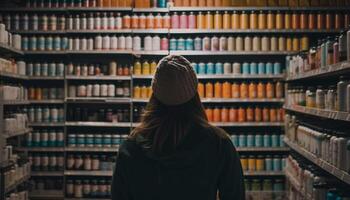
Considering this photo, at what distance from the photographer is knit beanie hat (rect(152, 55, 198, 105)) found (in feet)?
5.79

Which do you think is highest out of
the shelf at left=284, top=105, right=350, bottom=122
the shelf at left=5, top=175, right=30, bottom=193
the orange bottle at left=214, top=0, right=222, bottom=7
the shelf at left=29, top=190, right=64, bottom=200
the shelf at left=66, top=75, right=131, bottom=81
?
the orange bottle at left=214, top=0, right=222, bottom=7

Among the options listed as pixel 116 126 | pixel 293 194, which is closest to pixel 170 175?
pixel 293 194

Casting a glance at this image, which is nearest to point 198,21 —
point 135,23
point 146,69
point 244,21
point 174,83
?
point 244,21

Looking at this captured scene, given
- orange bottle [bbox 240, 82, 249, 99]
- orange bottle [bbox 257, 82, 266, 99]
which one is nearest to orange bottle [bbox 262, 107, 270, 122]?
orange bottle [bbox 257, 82, 266, 99]

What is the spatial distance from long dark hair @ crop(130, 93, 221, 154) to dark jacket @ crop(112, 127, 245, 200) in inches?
1.1

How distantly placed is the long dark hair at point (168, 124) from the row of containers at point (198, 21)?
5276 mm

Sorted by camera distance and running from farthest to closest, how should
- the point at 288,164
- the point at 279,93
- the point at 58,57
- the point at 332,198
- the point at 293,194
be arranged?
the point at 58,57 → the point at 279,93 → the point at 288,164 → the point at 293,194 → the point at 332,198

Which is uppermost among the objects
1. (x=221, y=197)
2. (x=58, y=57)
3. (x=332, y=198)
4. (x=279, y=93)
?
(x=58, y=57)

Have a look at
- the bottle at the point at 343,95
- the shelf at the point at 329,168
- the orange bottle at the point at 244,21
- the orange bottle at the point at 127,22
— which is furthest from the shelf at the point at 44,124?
the bottle at the point at 343,95

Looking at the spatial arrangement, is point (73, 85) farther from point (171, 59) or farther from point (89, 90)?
point (171, 59)

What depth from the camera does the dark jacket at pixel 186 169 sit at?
1.73 metres

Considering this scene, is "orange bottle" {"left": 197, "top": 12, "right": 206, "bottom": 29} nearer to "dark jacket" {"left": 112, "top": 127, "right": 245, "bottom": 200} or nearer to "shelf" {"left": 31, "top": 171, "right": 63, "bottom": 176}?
"shelf" {"left": 31, "top": 171, "right": 63, "bottom": 176}

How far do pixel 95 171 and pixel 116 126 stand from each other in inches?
28.3

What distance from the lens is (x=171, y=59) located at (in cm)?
182
